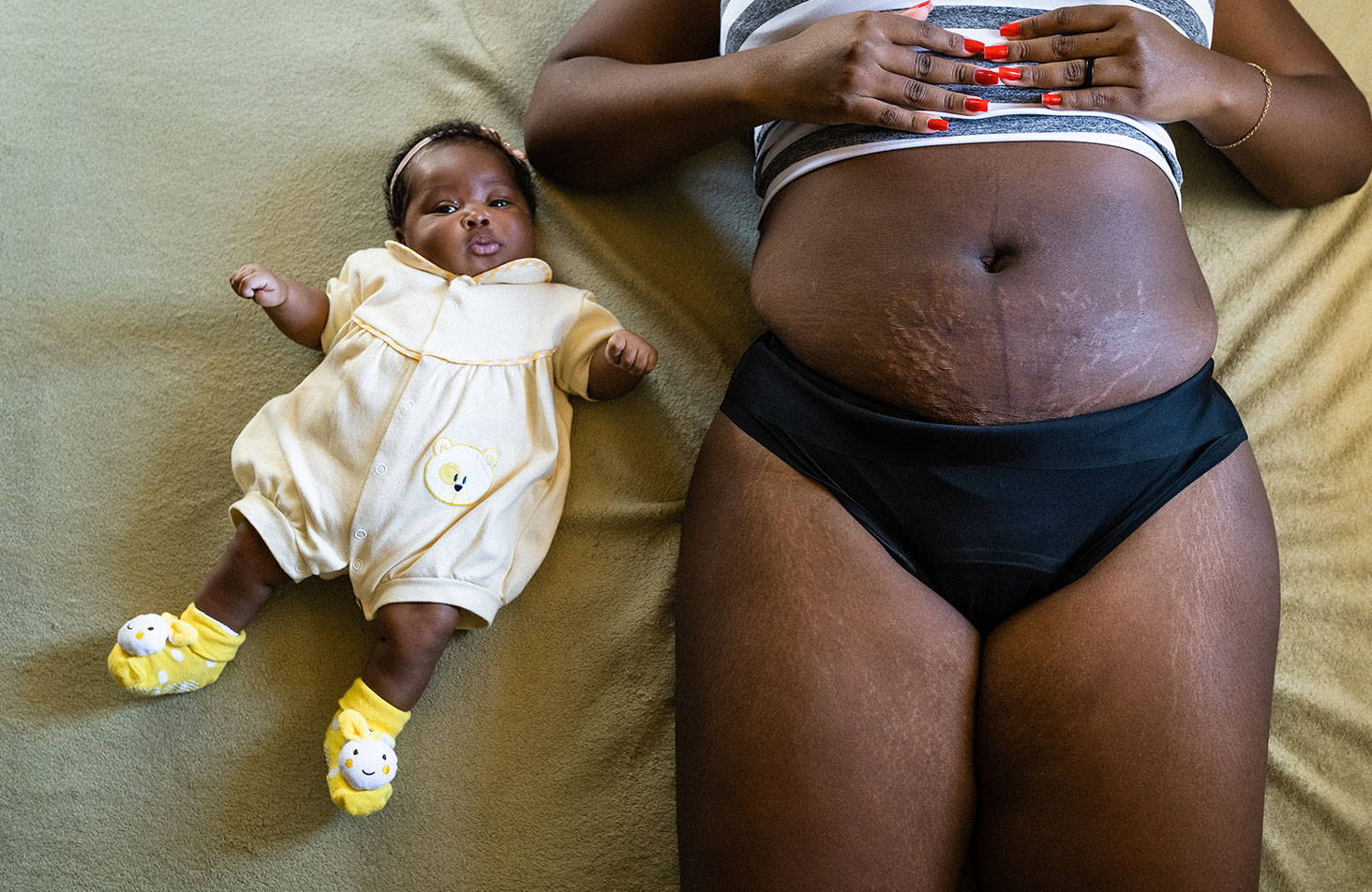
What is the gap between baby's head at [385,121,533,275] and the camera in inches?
54.5

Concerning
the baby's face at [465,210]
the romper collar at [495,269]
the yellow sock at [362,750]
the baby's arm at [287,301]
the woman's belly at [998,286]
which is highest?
the woman's belly at [998,286]

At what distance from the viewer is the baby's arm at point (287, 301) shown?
1.32 m

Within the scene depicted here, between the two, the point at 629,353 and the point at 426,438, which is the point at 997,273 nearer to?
the point at 629,353

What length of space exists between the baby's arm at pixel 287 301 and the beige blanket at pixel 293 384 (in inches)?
2.3

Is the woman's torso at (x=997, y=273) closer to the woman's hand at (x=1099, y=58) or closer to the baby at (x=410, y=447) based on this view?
the woman's hand at (x=1099, y=58)

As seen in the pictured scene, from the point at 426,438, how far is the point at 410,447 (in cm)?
2

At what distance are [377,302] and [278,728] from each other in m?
0.54

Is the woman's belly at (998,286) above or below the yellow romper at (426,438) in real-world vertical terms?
above

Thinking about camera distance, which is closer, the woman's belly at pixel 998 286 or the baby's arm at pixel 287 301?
the woman's belly at pixel 998 286

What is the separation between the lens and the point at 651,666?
1.24 m

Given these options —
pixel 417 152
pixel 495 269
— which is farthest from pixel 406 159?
pixel 495 269

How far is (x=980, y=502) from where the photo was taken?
102 centimetres

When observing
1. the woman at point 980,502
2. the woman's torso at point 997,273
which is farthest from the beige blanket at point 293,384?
the woman's torso at point 997,273

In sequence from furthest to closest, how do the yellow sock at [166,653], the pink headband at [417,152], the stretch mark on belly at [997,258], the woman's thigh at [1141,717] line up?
the pink headband at [417,152]
the yellow sock at [166,653]
the stretch mark on belly at [997,258]
the woman's thigh at [1141,717]
